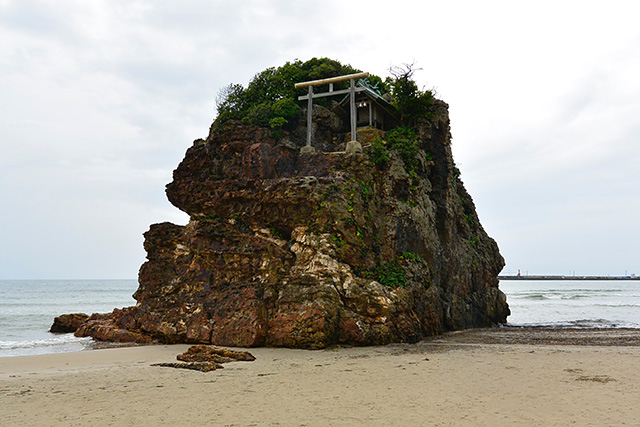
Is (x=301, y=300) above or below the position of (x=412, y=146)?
below

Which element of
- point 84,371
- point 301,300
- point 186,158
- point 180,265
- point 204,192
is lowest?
point 84,371

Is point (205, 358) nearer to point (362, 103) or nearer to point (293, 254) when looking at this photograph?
point (293, 254)

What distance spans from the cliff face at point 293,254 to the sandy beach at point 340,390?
92.2 inches

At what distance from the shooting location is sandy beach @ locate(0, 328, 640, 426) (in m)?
6.51

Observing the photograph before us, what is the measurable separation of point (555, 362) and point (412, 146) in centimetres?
1239

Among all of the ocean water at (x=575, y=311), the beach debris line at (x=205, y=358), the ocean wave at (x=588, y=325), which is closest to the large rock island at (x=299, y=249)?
→ the beach debris line at (x=205, y=358)

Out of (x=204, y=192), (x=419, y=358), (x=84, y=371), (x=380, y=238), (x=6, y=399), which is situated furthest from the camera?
(x=204, y=192)

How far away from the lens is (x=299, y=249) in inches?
647

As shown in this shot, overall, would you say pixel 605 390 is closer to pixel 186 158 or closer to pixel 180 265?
pixel 180 265

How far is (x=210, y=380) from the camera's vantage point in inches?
361

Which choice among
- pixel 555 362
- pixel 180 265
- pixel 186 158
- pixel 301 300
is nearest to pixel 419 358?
pixel 555 362

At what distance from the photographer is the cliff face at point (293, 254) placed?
49.7 ft

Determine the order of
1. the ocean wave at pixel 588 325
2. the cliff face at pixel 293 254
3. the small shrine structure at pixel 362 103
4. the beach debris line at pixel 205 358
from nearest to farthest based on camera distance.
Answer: the beach debris line at pixel 205 358 → the cliff face at pixel 293 254 → the small shrine structure at pixel 362 103 → the ocean wave at pixel 588 325

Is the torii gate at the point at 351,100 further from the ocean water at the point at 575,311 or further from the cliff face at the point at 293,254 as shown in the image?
the ocean water at the point at 575,311
